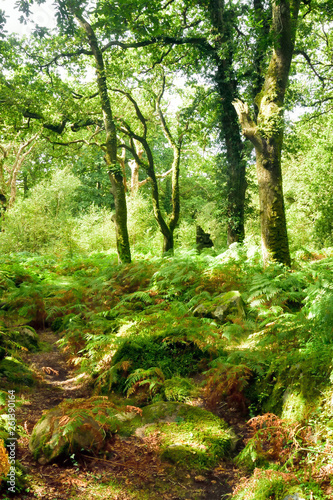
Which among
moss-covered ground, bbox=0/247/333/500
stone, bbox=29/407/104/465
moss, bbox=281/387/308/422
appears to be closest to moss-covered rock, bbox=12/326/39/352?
moss-covered ground, bbox=0/247/333/500

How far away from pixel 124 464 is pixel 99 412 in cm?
54

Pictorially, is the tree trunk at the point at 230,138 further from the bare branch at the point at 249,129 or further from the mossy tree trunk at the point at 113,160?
the mossy tree trunk at the point at 113,160

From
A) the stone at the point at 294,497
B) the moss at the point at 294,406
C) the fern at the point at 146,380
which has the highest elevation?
the moss at the point at 294,406

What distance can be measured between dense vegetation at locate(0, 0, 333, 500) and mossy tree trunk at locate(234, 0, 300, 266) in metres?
0.03

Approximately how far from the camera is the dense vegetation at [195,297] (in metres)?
2.97

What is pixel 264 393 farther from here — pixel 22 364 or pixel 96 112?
pixel 96 112

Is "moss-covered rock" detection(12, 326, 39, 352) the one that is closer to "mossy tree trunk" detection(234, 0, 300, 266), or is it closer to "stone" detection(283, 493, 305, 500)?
"stone" detection(283, 493, 305, 500)

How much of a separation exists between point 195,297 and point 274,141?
151 inches

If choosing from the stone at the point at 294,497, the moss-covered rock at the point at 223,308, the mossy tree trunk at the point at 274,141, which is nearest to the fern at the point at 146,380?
the moss-covered rock at the point at 223,308

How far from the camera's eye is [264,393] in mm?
3758

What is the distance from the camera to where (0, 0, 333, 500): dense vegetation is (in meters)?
2.97

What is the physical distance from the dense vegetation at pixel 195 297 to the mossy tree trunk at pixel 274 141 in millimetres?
32

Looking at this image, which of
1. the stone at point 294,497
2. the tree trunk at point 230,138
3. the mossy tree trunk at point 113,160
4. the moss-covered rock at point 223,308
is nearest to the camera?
the stone at point 294,497

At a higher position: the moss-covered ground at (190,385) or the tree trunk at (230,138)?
the tree trunk at (230,138)
